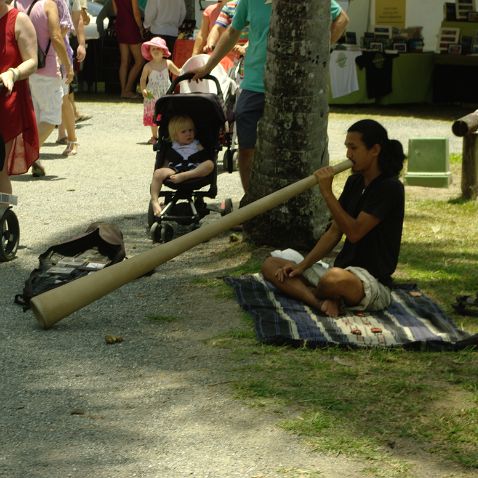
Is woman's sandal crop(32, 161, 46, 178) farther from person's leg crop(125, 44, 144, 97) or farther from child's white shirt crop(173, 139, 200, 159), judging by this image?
person's leg crop(125, 44, 144, 97)

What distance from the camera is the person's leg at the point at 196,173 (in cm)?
889

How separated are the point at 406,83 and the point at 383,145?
12655 mm

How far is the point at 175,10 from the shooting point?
19.0m

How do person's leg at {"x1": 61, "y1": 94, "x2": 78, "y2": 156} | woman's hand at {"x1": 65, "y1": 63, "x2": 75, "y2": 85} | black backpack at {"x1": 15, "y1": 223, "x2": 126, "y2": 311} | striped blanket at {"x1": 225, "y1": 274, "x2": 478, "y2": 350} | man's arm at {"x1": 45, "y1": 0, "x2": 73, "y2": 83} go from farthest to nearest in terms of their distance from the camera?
person's leg at {"x1": 61, "y1": 94, "x2": 78, "y2": 156}, woman's hand at {"x1": 65, "y1": 63, "x2": 75, "y2": 85}, man's arm at {"x1": 45, "y1": 0, "x2": 73, "y2": 83}, black backpack at {"x1": 15, "y1": 223, "x2": 126, "y2": 311}, striped blanket at {"x1": 225, "y1": 274, "x2": 478, "y2": 350}

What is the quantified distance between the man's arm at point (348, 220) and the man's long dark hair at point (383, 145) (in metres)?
0.27

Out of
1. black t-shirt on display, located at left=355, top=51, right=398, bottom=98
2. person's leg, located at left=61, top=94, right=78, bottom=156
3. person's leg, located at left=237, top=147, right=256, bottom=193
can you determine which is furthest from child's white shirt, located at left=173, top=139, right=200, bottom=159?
black t-shirt on display, located at left=355, top=51, right=398, bottom=98

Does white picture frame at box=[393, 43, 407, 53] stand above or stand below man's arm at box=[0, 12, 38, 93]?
below

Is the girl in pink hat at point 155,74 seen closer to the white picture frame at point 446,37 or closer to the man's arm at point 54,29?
the man's arm at point 54,29

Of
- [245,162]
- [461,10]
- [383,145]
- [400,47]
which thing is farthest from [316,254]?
[461,10]

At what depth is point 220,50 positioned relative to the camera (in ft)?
29.5

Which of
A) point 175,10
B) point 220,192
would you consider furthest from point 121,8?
point 220,192

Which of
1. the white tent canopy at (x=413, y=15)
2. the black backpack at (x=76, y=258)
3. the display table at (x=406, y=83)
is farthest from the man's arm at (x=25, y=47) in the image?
the white tent canopy at (x=413, y=15)

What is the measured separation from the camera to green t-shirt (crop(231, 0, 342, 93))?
28.5 ft

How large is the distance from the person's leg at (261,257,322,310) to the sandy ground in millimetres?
275
